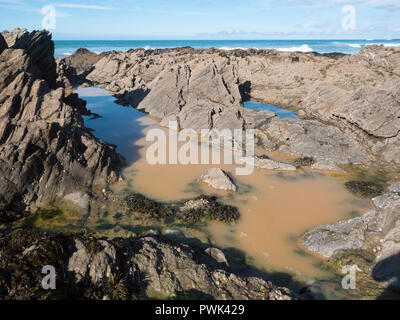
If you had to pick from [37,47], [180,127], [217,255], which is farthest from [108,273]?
[37,47]

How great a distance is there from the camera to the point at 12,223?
62.7ft

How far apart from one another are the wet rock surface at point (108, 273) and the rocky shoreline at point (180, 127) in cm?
5

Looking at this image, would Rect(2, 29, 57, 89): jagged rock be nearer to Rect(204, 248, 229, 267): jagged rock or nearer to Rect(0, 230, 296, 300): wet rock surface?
Rect(0, 230, 296, 300): wet rock surface

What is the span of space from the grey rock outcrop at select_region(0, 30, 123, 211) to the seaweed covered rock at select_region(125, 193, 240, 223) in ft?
16.3

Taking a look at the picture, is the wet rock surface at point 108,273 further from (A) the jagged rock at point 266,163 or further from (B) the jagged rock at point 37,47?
(B) the jagged rock at point 37,47

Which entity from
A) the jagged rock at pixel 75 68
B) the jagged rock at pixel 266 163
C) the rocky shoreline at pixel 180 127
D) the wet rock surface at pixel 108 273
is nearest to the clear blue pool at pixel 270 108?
the rocky shoreline at pixel 180 127

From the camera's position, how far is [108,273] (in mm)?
11641

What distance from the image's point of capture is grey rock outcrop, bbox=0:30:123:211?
68.9 feet

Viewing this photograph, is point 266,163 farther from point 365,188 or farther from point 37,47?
point 37,47

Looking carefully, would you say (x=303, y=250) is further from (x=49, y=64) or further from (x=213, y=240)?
(x=49, y=64)

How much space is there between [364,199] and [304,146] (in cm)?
1124

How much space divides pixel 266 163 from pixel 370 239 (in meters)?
14.3
